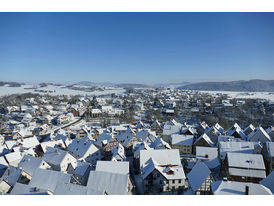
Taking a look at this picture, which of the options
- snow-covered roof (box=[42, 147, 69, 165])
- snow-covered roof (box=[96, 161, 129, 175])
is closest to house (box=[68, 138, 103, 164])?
snow-covered roof (box=[42, 147, 69, 165])

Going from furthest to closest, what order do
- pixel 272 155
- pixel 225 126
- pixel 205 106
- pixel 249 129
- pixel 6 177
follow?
pixel 205 106 < pixel 225 126 < pixel 249 129 < pixel 272 155 < pixel 6 177

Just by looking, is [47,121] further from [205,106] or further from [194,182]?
[205,106]

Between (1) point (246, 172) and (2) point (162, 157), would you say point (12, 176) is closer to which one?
(2) point (162, 157)

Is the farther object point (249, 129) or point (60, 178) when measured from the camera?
point (249, 129)

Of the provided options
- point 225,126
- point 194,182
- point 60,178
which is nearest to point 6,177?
point 60,178

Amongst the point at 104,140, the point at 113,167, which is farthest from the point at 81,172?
the point at 104,140

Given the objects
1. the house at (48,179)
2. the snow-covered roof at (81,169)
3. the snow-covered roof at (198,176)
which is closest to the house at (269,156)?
the snow-covered roof at (198,176)

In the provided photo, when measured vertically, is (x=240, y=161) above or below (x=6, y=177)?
above
